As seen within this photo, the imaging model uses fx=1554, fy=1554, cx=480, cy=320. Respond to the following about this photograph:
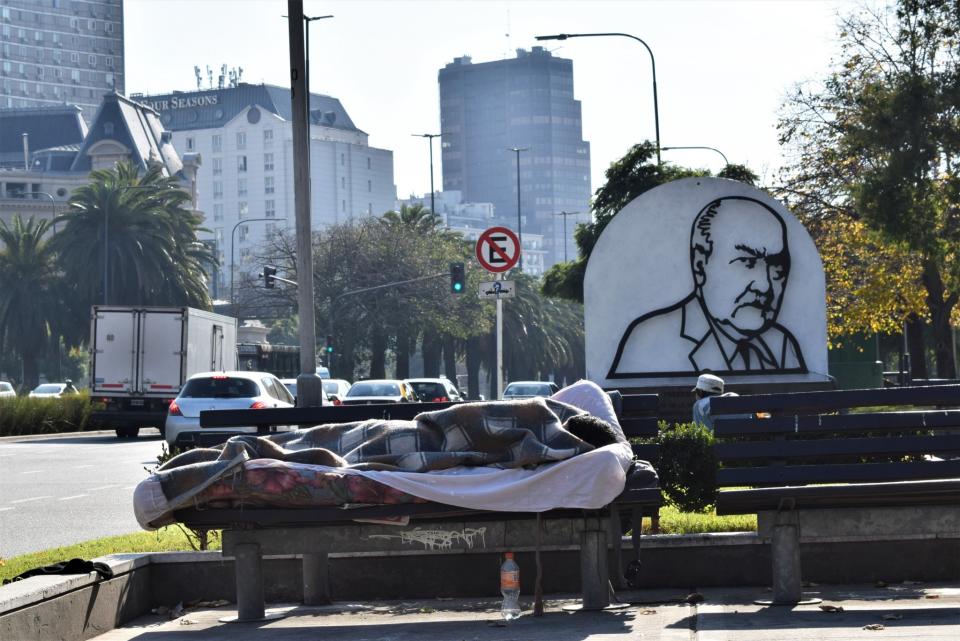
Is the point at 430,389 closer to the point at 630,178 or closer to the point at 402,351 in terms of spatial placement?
the point at 630,178

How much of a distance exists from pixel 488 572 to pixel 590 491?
4.72 feet

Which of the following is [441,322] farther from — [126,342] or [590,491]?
[590,491]

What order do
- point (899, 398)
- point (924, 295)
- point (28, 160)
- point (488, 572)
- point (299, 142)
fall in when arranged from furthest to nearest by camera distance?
point (28, 160) → point (924, 295) → point (299, 142) → point (488, 572) → point (899, 398)

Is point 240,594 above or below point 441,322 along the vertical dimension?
below

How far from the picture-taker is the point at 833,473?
24.6 feet

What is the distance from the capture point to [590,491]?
7.19 m

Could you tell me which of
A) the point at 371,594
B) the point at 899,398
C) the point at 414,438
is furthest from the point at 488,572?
the point at 899,398

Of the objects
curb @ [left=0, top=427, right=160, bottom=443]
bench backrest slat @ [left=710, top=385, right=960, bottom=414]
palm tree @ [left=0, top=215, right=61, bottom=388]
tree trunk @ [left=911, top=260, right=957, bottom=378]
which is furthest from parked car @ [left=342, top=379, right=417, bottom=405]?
palm tree @ [left=0, top=215, right=61, bottom=388]

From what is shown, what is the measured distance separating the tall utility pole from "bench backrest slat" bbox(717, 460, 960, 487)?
18.7ft

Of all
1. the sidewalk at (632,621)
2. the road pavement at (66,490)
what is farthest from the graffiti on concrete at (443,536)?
the road pavement at (66,490)

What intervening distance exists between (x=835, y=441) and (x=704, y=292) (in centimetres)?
864

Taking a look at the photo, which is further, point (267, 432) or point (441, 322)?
point (441, 322)

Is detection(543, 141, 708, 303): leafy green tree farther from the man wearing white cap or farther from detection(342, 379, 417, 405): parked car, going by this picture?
the man wearing white cap

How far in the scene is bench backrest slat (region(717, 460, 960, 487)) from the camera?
745 cm
